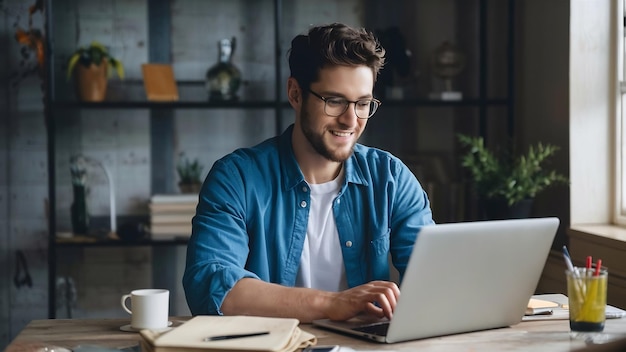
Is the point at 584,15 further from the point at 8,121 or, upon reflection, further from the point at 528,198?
the point at 8,121

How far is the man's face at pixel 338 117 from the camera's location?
2229 millimetres

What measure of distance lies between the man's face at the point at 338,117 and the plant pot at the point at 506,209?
4.36 feet

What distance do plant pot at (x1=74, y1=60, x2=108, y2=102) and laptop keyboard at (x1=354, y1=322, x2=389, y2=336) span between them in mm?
2233

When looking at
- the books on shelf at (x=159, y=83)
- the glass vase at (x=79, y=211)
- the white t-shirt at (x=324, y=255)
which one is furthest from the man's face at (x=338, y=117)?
the glass vase at (x=79, y=211)

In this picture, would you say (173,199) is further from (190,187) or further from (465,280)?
(465,280)

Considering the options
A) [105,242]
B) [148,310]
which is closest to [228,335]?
[148,310]

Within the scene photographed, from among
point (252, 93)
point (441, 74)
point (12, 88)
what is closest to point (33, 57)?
point (12, 88)

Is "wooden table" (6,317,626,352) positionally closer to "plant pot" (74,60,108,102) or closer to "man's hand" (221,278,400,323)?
"man's hand" (221,278,400,323)

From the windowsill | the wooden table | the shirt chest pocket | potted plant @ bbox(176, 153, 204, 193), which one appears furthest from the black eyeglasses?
potted plant @ bbox(176, 153, 204, 193)

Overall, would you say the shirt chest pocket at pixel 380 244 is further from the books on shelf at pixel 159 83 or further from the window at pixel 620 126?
the books on shelf at pixel 159 83

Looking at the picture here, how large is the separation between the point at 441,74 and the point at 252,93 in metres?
0.86

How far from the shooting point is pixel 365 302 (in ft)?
6.10

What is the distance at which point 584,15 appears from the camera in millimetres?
3318

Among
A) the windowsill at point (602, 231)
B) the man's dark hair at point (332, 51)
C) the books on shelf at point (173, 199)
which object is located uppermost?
the man's dark hair at point (332, 51)
